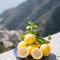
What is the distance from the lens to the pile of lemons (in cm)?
111

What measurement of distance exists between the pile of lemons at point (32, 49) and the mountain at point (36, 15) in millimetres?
1019

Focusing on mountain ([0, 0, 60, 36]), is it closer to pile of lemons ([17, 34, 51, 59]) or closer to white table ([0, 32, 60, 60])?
white table ([0, 32, 60, 60])

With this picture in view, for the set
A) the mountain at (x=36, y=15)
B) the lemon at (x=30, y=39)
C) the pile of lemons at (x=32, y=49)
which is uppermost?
the mountain at (x=36, y=15)

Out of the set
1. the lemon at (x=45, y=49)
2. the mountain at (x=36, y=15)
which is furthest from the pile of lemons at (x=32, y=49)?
the mountain at (x=36, y=15)

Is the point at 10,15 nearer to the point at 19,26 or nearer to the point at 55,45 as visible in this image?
the point at 19,26

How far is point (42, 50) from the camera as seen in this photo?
1.12 meters

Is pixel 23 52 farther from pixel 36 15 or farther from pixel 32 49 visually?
pixel 36 15

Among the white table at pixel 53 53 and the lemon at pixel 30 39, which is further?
the white table at pixel 53 53

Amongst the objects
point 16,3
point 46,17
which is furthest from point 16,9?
point 46,17

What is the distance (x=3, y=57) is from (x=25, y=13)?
0.98 metres

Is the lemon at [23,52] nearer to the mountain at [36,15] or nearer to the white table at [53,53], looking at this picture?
the white table at [53,53]

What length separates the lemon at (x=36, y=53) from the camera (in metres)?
1.11

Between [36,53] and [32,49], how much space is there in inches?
1.2

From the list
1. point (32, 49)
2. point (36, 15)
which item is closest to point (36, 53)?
point (32, 49)
